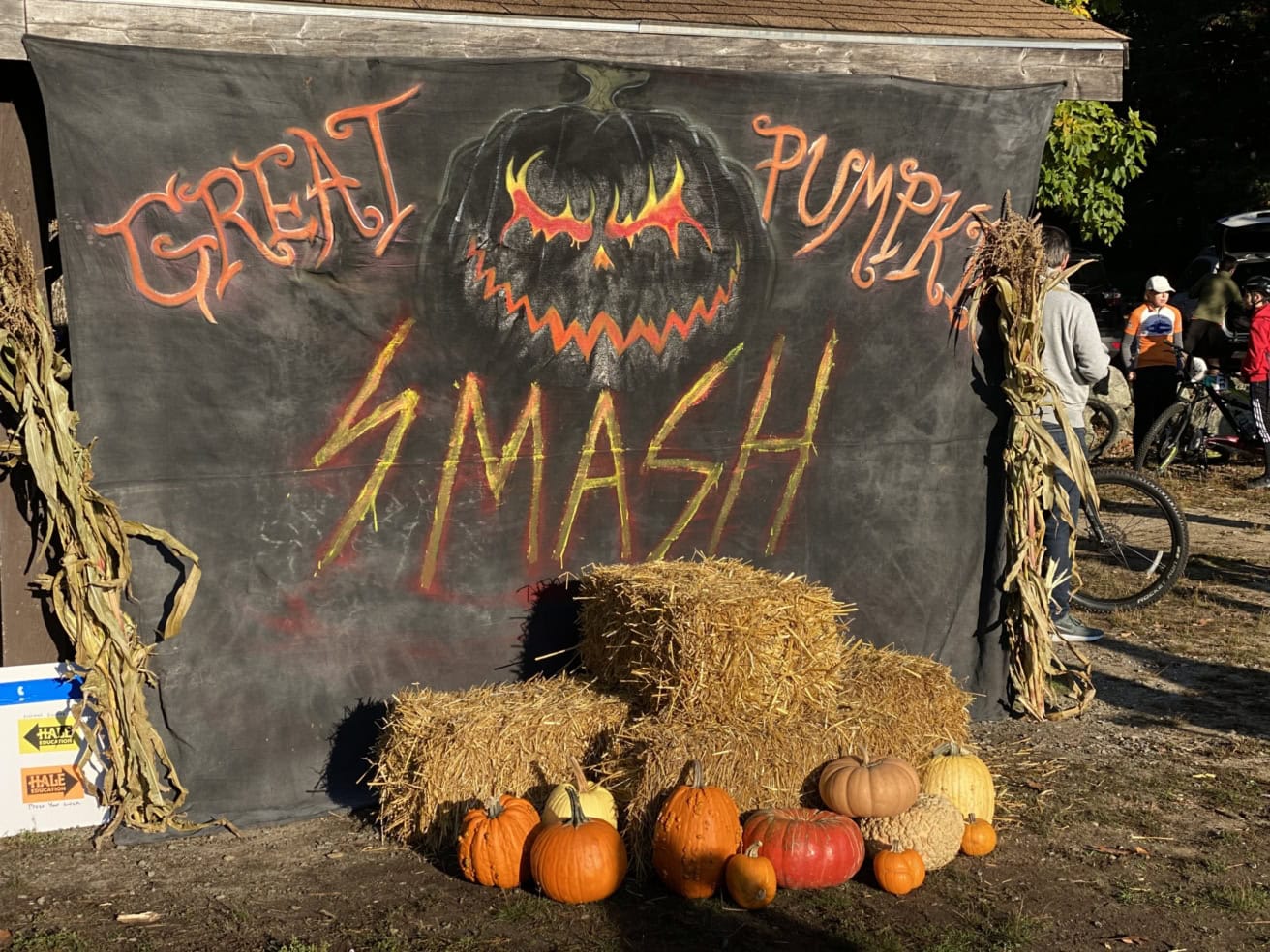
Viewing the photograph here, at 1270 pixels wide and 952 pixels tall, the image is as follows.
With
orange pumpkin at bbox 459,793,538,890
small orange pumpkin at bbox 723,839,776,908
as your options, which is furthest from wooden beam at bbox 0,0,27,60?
small orange pumpkin at bbox 723,839,776,908

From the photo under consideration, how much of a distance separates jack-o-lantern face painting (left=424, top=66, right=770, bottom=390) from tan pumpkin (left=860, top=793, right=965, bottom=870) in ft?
6.84

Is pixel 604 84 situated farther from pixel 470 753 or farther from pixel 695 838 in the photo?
pixel 695 838

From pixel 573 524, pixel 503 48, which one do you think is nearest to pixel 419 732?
pixel 573 524

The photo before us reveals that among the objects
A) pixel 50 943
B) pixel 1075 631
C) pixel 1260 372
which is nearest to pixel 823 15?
pixel 1075 631

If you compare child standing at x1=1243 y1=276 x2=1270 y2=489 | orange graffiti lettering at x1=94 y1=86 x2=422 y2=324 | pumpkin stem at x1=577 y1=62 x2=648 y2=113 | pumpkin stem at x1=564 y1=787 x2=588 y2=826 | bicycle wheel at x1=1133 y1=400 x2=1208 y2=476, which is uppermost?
pumpkin stem at x1=577 y1=62 x2=648 y2=113

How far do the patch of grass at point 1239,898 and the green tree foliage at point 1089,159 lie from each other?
9387 mm

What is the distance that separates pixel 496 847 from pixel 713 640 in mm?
1052

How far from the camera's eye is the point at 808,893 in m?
4.95

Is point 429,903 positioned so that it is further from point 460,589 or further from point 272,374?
point 272,374

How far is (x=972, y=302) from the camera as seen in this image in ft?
21.8

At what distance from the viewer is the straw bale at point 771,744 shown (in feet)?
16.8

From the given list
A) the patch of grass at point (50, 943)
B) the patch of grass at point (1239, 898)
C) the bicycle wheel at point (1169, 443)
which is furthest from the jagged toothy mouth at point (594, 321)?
the bicycle wheel at point (1169, 443)

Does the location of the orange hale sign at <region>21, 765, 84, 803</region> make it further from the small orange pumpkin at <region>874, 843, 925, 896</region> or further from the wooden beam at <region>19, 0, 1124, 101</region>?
the small orange pumpkin at <region>874, 843, 925, 896</region>

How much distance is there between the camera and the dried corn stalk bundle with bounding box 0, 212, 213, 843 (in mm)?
5102
